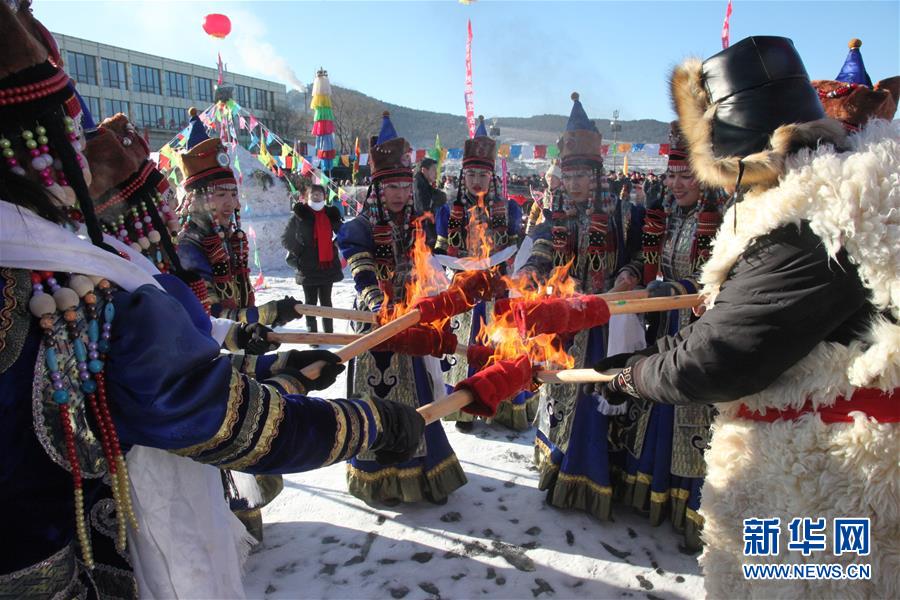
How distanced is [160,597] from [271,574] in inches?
75.2

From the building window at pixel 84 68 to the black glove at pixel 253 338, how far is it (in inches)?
2066

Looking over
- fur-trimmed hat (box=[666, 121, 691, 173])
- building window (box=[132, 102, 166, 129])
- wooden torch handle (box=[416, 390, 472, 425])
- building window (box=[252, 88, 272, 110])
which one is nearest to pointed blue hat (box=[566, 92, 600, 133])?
fur-trimmed hat (box=[666, 121, 691, 173])

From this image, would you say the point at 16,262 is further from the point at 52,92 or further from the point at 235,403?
the point at 235,403

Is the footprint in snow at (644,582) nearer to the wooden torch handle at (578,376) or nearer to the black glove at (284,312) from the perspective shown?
the wooden torch handle at (578,376)

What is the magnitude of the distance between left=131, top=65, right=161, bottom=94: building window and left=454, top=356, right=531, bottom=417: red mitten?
5706 cm

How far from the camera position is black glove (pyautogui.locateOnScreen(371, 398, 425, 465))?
190cm

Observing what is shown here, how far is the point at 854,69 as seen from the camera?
394 centimetres

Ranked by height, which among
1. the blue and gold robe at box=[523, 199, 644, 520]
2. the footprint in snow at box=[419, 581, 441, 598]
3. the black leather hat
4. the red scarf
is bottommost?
the footprint in snow at box=[419, 581, 441, 598]

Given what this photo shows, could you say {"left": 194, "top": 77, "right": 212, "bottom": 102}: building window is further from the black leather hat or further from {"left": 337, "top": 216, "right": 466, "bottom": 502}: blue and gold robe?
the black leather hat

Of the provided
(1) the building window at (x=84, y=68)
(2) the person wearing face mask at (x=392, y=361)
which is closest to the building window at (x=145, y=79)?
(1) the building window at (x=84, y=68)

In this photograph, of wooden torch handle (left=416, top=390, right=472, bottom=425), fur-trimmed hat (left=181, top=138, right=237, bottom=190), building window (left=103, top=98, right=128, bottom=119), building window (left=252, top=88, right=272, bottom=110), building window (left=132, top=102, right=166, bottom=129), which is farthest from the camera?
building window (left=252, top=88, right=272, bottom=110)

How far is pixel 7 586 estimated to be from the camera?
4.11ft

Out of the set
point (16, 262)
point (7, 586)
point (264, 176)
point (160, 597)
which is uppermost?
point (264, 176)

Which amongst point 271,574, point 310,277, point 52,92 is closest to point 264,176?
point 310,277
